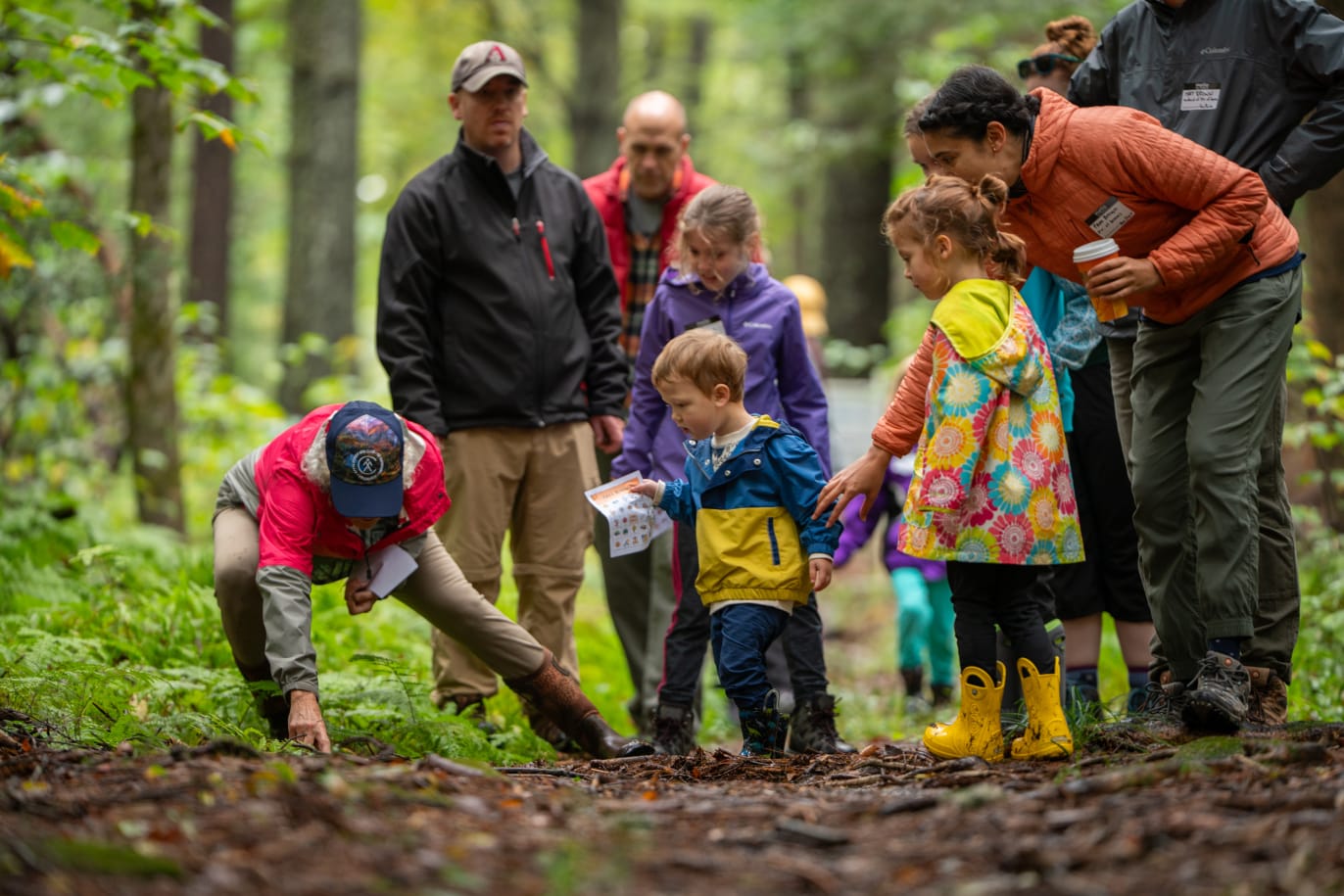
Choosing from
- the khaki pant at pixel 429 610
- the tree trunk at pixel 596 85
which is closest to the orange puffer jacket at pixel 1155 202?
the khaki pant at pixel 429 610

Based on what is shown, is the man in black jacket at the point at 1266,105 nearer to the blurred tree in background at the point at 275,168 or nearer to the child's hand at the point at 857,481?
the child's hand at the point at 857,481

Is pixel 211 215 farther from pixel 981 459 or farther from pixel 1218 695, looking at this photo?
pixel 1218 695

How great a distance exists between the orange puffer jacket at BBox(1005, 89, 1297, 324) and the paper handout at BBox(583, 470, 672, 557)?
5.59ft

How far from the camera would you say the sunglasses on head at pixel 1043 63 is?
18.6 ft

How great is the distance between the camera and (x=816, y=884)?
2625mm

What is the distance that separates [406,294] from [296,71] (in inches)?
370

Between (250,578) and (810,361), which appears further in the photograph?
(810,361)

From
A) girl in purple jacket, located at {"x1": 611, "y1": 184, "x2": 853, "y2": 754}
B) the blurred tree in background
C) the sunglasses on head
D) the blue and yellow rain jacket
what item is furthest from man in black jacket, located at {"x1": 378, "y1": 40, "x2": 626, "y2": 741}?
the sunglasses on head

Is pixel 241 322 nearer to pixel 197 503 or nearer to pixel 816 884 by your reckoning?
pixel 197 503

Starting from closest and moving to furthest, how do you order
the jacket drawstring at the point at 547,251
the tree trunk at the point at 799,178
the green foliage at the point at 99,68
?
the jacket drawstring at the point at 547,251 < the green foliage at the point at 99,68 < the tree trunk at the point at 799,178

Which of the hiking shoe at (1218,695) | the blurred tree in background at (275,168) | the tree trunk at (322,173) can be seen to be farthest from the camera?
the tree trunk at (322,173)

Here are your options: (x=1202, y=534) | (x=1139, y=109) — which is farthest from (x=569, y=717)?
(x=1139, y=109)

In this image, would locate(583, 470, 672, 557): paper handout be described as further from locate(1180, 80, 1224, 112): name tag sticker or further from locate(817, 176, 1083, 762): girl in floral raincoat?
locate(1180, 80, 1224, 112): name tag sticker

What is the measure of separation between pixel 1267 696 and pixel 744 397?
2244 millimetres
